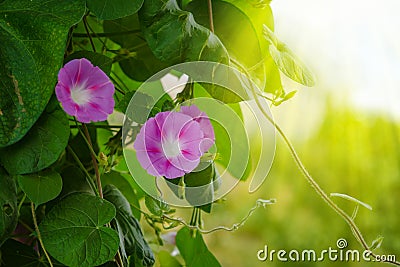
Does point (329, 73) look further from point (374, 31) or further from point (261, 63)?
point (261, 63)

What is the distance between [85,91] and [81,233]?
103 millimetres

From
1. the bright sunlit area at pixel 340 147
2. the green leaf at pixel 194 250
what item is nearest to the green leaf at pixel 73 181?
the green leaf at pixel 194 250

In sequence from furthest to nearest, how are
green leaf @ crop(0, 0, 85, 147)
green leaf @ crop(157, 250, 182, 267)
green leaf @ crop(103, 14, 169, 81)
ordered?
green leaf @ crop(157, 250, 182, 267) < green leaf @ crop(103, 14, 169, 81) < green leaf @ crop(0, 0, 85, 147)

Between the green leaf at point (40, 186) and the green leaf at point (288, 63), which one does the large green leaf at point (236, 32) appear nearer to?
the green leaf at point (288, 63)

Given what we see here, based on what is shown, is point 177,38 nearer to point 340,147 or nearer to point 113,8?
point 113,8

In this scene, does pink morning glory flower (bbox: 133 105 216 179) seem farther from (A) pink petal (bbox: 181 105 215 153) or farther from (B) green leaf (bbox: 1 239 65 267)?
(B) green leaf (bbox: 1 239 65 267)

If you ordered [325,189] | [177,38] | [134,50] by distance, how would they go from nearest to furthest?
1. [177,38]
2. [134,50]
3. [325,189]

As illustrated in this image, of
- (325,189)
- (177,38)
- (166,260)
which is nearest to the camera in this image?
(177,38)

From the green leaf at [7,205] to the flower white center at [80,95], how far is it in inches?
3.0

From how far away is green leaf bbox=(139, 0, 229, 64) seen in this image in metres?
0.40

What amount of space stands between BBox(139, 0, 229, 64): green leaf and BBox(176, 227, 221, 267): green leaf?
227 millimetres

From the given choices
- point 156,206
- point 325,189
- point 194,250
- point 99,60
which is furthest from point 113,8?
point 325,189

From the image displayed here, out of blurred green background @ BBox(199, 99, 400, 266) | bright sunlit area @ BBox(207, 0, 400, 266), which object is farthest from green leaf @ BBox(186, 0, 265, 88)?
blurred green background @ BBox(199, 99, 400, 266)

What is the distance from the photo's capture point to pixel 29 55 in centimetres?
40
